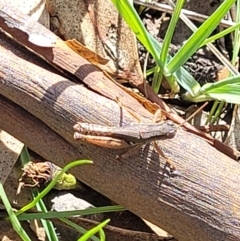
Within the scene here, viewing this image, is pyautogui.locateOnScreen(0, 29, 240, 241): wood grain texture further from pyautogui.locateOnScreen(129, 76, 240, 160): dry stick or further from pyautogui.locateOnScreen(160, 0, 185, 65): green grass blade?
pyautogui.locateOnScreen(160, 0, 185, 65): green grass blade

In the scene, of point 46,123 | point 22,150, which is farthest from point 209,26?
point 22,150

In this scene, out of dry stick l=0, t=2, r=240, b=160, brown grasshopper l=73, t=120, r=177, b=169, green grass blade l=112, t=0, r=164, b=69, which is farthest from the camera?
green grass blade l=112, t=0, r=164, b=69

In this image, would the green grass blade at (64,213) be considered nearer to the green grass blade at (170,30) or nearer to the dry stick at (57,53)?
the dry stick at (57,53)

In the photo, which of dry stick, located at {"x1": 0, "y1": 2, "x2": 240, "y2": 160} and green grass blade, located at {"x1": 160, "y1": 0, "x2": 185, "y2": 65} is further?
green grass blade, located at {"x1": 160, "y1": 0, "x2": 185, "y2": 65}

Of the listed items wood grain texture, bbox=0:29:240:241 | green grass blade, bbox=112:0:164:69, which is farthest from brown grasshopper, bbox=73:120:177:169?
green grass blade, bbox=112:0:164:69

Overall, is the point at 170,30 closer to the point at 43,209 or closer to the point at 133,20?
the point at 133,20

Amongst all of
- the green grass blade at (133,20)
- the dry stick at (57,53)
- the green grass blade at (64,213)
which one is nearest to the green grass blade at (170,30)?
the green grass blade at (133,20)

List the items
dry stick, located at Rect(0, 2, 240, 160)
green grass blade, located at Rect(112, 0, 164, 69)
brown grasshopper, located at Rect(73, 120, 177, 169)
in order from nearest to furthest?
brown grasshopper, located at Rect(73, 120, 177, 169) → dry stick, located at Rect(0, 2, 240, 160) → green grass blade, located at Rect(112, 0, 164, 69)

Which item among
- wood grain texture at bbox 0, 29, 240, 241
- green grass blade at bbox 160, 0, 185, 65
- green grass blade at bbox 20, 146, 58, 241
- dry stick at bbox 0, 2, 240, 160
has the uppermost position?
green grass blade at bbox 160, 0, 185, 65
